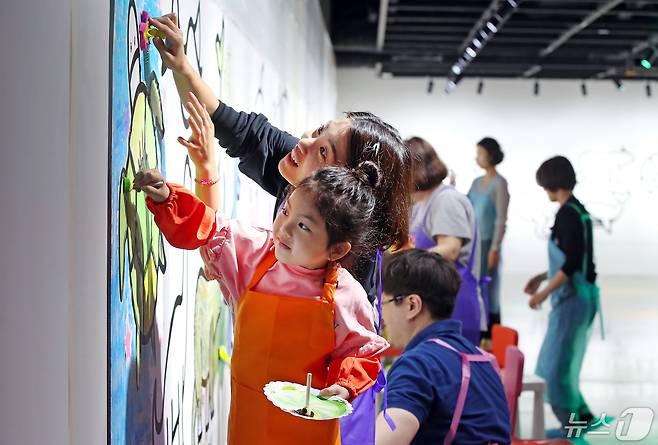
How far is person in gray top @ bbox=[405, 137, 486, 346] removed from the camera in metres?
4.51

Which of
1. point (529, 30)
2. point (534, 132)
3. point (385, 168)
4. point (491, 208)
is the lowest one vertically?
point (491, 208)

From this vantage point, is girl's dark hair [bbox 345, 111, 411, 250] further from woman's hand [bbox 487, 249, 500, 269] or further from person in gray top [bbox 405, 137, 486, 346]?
woman's hand [bbox 487, 249, 500, 269]

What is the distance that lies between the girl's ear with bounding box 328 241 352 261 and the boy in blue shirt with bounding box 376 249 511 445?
835mm

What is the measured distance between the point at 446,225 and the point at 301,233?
301 centimetres

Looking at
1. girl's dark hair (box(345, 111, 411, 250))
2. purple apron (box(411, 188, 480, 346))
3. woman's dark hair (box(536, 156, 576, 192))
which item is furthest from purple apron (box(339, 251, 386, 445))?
woman's dark hair (box(536, 156, 576, 192))

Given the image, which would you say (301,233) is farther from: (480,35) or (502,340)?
(480,35)

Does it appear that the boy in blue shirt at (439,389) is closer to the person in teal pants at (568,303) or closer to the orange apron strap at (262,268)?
the orange apron strap at (262,268)

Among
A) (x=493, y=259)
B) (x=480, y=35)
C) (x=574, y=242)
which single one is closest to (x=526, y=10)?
(x=480, y=35)

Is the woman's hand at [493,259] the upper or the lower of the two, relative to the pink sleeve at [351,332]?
lower

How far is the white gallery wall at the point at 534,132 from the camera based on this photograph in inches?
575

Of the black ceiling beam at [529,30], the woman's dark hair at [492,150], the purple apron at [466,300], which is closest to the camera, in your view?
the purple apron at [466,300]

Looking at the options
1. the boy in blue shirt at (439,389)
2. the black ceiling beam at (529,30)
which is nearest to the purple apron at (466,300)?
the boy in blue shirt at (439,389)

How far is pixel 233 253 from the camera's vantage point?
1.63m

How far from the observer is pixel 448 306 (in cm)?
291
